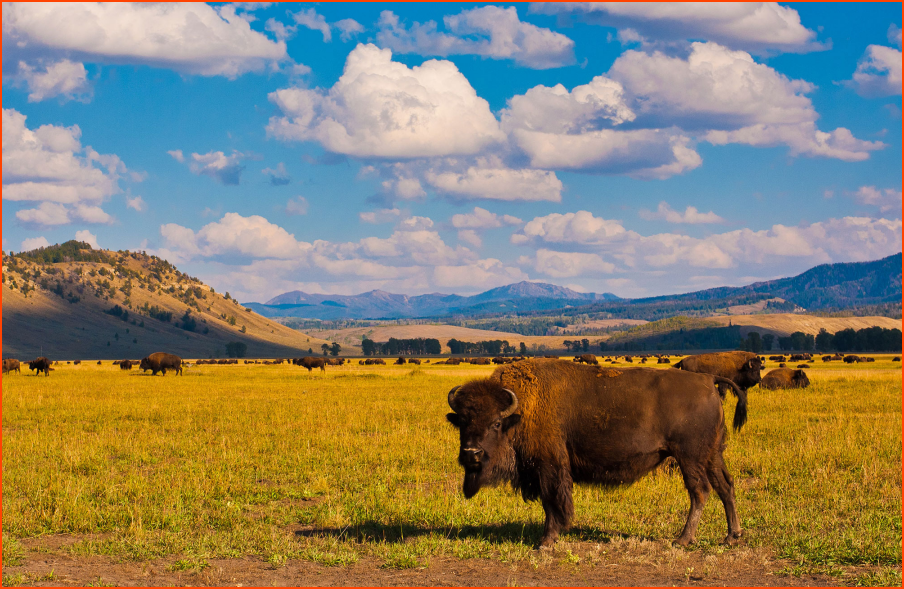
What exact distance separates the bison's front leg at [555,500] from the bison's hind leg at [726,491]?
76.9 inches

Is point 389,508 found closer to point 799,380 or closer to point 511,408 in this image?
point 511,408

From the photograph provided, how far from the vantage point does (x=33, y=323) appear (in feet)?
652

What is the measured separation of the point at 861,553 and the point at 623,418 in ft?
10.7

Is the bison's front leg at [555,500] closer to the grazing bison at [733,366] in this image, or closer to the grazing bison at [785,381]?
the grazing bison at [733,366]

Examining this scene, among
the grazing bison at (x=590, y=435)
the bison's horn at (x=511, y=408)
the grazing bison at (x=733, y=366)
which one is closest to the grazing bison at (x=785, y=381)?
the grazing bison at (x=733, y=366)

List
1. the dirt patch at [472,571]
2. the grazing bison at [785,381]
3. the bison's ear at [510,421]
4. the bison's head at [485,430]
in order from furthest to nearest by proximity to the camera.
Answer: the grazing bison at [785,381]
the bison's ear at [510,421]
the bison's head at [485,430]
the dirt patch at [472,571]

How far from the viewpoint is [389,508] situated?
11.5m

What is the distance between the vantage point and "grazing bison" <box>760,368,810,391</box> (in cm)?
3488

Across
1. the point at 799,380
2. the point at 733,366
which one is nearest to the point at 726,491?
the point at 733,366

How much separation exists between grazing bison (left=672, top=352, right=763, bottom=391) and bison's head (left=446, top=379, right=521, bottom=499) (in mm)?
20372

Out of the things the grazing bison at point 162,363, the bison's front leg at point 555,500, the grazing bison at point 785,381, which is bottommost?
the grazing bison at point 162,363

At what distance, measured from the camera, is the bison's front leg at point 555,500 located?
31.8ft

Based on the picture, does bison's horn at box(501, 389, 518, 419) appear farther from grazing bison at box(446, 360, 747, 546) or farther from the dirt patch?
the dirt patch

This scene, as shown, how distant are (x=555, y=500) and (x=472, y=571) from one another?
1649 mm
